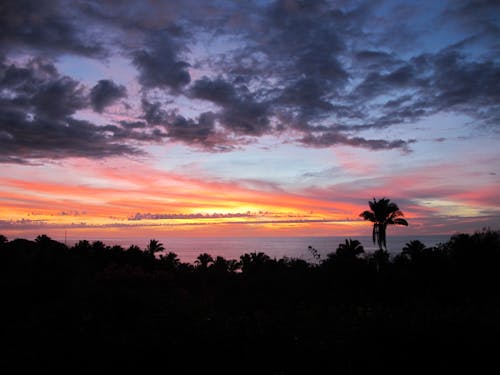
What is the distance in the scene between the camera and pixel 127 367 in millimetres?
8477

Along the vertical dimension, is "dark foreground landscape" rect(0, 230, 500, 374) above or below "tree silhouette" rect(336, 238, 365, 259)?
below

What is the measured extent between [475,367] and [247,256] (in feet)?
107

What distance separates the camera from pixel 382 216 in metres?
40.3

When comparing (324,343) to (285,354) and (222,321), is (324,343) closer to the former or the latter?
(285,354)

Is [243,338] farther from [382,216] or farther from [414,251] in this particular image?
[382,216]

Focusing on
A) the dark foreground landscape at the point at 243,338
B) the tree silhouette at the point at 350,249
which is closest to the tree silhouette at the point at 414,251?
the tree silhouette at the point at 350,249

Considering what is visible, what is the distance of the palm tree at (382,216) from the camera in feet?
132

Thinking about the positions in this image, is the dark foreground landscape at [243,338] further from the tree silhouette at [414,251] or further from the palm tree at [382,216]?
the palm tree at [382,216]

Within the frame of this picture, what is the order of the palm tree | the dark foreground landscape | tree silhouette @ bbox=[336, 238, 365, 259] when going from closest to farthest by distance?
1. the dark foreground landscape
2. tree silhouette @ bbox=[336, 238, 365, 259]
3. the palm tree

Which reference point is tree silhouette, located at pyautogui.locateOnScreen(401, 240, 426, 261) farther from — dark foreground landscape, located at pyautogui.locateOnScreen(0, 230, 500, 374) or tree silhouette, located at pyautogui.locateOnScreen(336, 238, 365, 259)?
dark foreground landscape, located at pyautogui.locateOnScreen(0, 230, 500, 374)

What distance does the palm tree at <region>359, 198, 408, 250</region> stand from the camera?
4009 cm

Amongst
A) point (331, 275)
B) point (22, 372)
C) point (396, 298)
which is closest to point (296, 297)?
point (331, 275)

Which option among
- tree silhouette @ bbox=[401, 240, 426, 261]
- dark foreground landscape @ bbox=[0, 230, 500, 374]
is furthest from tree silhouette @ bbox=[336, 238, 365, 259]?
dark foreground landscape @ bbox=[0, 230, 500, 374]

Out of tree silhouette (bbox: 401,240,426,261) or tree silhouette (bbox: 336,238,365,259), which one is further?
tree silhouette (bbox: 336,238,365,259)
